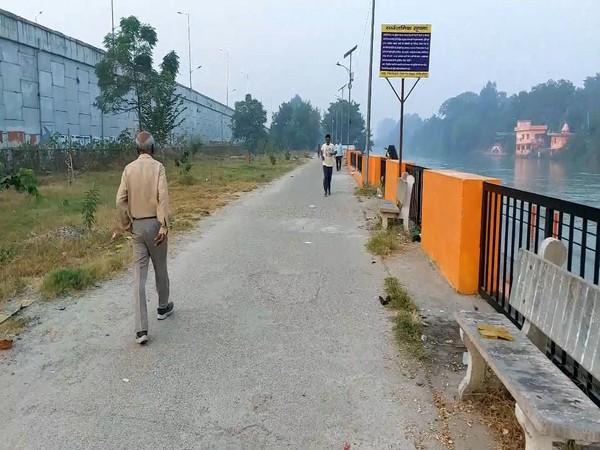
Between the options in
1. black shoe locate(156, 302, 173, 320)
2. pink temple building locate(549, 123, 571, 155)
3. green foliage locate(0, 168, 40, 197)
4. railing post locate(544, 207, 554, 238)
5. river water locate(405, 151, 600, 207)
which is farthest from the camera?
pink temple building locate(549, 123, 571, 155)

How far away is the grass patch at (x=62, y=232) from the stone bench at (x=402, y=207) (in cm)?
362

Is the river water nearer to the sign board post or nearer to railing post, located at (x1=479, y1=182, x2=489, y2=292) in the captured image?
railing post, located at (x1=479, y1=182, x2=489, y2=292)

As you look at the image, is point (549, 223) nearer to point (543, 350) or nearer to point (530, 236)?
point (530, 236)

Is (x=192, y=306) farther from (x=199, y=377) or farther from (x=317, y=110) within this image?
(x=317, y=110)

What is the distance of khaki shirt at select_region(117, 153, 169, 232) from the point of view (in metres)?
4.95

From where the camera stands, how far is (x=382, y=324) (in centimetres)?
548

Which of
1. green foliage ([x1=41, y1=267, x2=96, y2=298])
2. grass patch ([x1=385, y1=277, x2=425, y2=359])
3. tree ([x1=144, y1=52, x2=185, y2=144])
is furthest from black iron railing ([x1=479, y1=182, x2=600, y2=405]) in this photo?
tree ([x1=144, y1=52, x2=185, y2=144])

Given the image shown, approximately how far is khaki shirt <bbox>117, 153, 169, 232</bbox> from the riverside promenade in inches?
41.2

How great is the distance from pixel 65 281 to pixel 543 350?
5.03m

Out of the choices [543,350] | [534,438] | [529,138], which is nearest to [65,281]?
[543,350]

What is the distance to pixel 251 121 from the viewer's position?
239 ft

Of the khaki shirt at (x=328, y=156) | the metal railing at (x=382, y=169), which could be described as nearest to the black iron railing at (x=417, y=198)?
the khaki shirt at (x=328, y=156)

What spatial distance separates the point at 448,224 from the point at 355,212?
725 centimetres

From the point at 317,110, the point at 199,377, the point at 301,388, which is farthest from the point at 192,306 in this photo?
the point at 317,110
